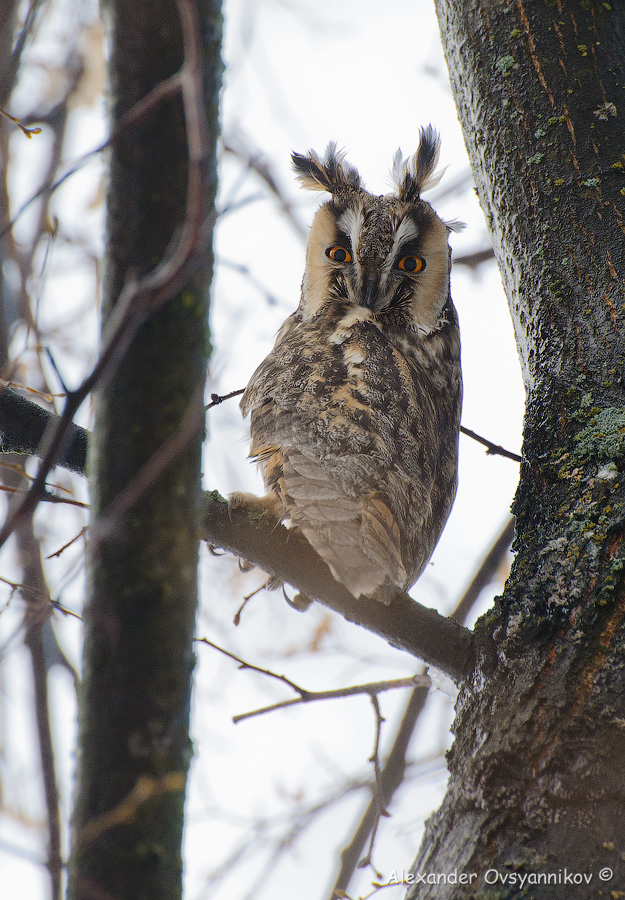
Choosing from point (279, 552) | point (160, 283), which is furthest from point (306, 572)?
point (160, 283)

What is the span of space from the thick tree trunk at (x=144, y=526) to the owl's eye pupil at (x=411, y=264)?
Result: 175cm

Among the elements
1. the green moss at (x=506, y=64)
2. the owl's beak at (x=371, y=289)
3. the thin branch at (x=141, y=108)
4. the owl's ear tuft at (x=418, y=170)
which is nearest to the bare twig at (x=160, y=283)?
the thin branch at (x=141, y=108)

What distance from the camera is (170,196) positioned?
3.07 ft

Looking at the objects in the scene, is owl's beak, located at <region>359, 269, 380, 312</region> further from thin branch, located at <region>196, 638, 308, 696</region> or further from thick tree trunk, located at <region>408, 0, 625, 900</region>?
thin branch, located at <region>196, 638, 308, 696</region>

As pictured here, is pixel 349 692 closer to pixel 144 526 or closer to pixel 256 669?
pixel 256 669

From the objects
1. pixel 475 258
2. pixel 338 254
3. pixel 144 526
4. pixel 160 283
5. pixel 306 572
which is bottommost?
pixel 144 526

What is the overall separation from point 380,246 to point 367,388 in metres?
0.78

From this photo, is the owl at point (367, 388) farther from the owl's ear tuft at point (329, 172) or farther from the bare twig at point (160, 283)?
the bare twig at point (160, 283)

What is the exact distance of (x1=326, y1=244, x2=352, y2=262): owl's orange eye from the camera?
2.74 m

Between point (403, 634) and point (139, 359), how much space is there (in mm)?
928

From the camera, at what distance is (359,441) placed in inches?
75.5

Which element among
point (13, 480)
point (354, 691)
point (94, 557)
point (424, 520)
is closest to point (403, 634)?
point (354, 691)

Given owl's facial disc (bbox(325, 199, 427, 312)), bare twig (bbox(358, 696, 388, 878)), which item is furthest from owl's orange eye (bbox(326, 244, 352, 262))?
bare twig (bbox(358, 696, 388, 878))

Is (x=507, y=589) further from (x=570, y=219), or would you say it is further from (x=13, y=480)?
(x=13, y=480)
